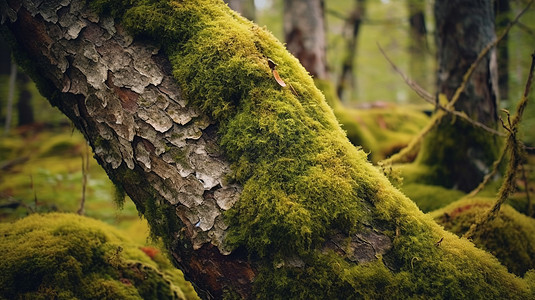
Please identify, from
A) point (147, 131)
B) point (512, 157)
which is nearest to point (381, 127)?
point (512, 157)

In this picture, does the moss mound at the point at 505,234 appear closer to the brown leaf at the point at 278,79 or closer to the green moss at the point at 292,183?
the green moss at the point at 292,183

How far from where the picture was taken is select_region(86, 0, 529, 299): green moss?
55.7 inches

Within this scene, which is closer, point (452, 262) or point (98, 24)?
point (452, 262)

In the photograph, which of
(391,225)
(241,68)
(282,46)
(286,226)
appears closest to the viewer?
(286,226)

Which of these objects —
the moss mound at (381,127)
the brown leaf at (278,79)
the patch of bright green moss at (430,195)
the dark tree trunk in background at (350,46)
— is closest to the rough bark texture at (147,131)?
the brown leaf at (278,79)

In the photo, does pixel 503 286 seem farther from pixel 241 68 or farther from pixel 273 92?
pixel 241 68

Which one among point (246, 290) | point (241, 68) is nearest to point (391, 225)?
point (246, 290)

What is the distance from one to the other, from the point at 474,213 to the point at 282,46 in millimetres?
2136

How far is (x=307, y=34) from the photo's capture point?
267 inches

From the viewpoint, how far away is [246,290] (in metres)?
1.44

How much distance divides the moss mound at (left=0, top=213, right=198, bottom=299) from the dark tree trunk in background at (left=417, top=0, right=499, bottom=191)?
314 cm

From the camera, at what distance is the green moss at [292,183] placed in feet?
4.64

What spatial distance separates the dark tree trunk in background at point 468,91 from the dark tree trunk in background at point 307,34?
10.6ft

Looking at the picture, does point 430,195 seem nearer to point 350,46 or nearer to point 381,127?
point 381,127
